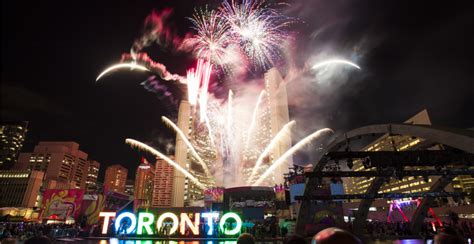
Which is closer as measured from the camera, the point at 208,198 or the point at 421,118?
the point at 208,198

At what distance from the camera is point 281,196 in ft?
179

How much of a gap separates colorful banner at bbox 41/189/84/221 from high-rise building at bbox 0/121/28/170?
5731 inches

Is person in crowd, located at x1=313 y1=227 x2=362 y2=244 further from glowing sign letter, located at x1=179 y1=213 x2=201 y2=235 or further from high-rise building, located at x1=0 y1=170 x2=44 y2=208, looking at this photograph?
high-rise building, located at x1=0 y1=170 x2=44 y2=208

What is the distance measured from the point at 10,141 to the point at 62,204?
159 meters

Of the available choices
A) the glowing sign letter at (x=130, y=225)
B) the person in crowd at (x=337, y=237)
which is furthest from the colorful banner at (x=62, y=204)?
the person in crowd at (x=337, y=237)

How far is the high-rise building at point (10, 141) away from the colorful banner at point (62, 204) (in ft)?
478

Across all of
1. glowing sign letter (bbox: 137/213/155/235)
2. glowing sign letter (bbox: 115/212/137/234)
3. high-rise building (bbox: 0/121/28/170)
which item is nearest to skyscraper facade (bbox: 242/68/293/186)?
glowing sign letter (bbox: 137/213/155/235)

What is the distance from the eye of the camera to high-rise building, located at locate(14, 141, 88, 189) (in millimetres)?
163750

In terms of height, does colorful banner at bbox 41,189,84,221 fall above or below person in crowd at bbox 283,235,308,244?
above

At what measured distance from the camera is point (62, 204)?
43.8 metres

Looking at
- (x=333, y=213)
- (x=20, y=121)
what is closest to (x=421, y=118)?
→ (x=333, y=213)

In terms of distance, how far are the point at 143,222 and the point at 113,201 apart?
22.4m

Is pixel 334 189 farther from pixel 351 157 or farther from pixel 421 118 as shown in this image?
pixel 421 118

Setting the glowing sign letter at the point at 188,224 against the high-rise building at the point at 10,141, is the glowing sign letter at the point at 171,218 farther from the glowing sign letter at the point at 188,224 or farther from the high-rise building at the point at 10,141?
the high-rise building at the point at 10,141
